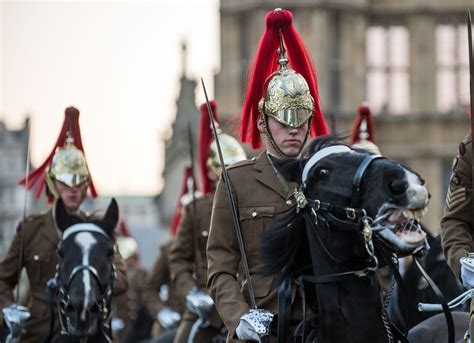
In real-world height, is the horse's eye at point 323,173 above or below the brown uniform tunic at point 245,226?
above

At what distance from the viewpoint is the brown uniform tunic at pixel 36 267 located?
1018cm

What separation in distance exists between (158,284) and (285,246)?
8.11m

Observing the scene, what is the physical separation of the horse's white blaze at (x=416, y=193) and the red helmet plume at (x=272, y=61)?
181 centimetres

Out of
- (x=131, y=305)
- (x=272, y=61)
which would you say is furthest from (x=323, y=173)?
(x=131, y=305)

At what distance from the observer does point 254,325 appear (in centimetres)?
688

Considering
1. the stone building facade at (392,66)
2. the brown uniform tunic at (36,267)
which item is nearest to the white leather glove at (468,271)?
the brown uniform tunic at (36,267)

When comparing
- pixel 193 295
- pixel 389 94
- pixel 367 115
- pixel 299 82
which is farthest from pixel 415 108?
pixel 299 82

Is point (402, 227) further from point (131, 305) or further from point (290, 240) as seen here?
point (131, 305)

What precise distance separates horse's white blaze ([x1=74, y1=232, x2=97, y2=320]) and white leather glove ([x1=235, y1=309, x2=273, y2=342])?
1.88 meters

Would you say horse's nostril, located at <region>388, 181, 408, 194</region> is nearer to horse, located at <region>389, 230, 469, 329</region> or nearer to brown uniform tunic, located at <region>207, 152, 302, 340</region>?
brown uniform tunic, located at <region>207, 152, 302, 340</region>

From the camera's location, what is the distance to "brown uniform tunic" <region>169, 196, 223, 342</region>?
1127 cm

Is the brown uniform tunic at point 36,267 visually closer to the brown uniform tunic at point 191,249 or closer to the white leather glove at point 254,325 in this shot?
the brown uniform tunic at point 191,249

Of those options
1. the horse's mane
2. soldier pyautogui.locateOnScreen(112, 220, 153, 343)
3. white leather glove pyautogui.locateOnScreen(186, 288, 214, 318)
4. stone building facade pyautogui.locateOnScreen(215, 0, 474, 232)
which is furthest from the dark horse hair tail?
stone building facade pyautogui.locateOnScreen(215, 0, 474, 232)

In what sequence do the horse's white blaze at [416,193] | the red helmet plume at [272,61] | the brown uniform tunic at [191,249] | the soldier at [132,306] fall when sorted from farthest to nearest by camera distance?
the soldier at [132,306]
the brown uniform tunic at [191,249]
the red helmet plume at [272,61]
the horse's white blaze at [416,193]
